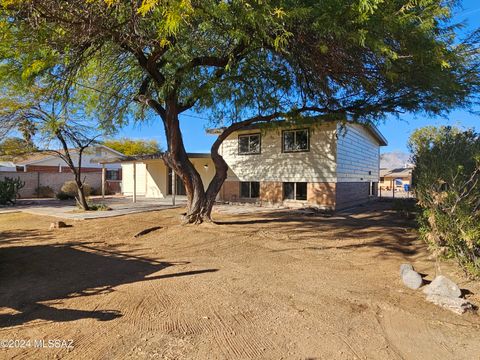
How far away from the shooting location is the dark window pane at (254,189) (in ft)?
58.3

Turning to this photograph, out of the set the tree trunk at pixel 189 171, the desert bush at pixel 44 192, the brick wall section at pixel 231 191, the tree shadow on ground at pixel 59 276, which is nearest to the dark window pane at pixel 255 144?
the brick wall section at pixel 231 191

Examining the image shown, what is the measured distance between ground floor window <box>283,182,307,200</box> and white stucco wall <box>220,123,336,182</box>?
12.7 inches

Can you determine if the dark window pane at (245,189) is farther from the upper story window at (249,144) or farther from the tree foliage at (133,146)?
the tree foliage at (133,146)

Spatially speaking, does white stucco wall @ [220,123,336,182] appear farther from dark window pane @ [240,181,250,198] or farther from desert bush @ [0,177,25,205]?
desert bush @ [0,177,25,205]

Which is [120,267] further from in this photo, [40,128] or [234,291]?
[40,128]

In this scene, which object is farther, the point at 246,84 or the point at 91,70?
the point at 246,84

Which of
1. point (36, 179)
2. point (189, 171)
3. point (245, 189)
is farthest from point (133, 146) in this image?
point (189, 171)

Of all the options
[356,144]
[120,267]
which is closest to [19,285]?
[120,267]

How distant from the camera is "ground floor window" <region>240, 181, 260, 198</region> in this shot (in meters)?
17.8

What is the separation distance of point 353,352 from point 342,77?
6.11 metres

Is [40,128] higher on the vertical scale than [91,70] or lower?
lower

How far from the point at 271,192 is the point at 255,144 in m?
2.81

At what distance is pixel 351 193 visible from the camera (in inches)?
687

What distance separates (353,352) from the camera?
10.6 ft
